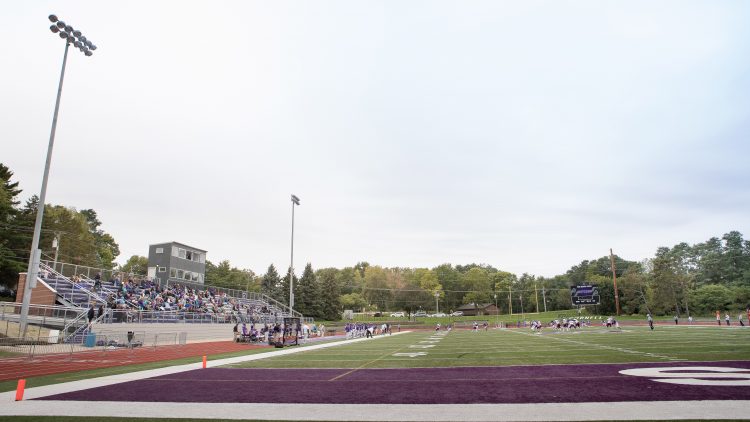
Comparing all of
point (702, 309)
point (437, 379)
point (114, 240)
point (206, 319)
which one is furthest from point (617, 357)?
point (114, 240)

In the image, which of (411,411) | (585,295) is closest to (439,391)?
(411,411)

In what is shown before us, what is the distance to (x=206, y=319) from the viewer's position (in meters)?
35.8

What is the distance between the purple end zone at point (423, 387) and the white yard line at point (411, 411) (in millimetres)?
495

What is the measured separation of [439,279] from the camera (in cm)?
12925

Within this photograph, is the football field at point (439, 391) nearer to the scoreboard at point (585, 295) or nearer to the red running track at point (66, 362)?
the red running track at point (66, 362)

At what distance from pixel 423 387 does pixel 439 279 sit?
4786 inches

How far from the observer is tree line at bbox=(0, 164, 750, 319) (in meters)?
63.6

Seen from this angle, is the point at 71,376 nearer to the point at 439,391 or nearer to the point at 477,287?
the point at 439,391

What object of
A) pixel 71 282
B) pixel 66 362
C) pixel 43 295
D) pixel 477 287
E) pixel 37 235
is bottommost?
pixel 66 362

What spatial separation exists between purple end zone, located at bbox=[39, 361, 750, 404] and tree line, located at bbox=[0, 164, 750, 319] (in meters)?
44.3

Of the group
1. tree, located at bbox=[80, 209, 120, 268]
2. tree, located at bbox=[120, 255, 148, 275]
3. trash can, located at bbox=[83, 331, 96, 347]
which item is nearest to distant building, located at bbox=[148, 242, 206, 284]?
trash can, located at bbox=[83, 331, 96, 347]

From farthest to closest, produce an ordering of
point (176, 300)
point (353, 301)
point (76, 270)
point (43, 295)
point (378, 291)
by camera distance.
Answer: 1. point (378, 291)
2. point (353, 301)
3. point (176, 300)
4. point (76, 270)
5. point (43, 295)

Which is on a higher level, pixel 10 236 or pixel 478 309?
pixel 10 236

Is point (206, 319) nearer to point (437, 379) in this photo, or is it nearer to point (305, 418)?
point (437, 379)
